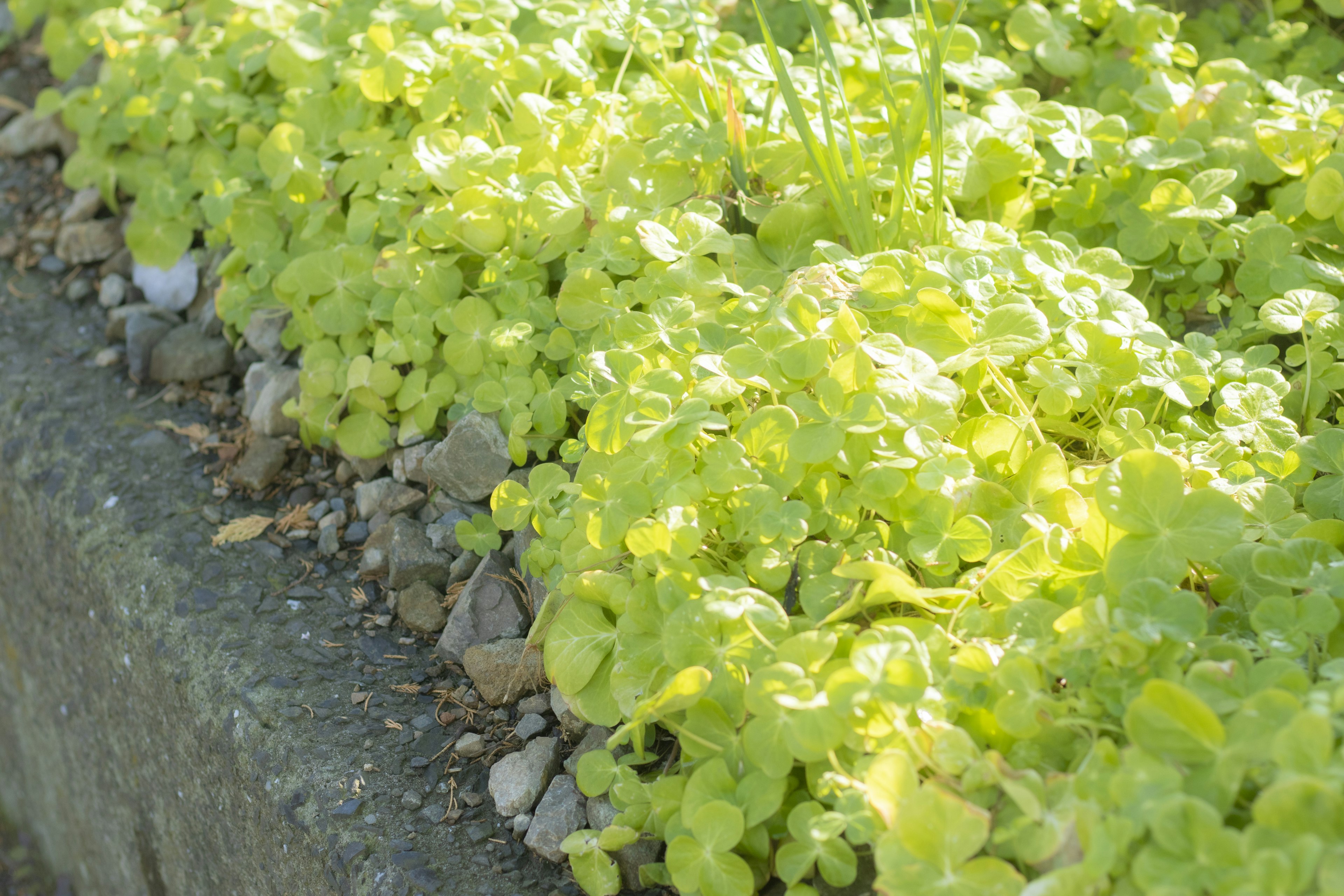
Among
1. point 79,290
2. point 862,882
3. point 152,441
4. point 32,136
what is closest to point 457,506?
point 152,441

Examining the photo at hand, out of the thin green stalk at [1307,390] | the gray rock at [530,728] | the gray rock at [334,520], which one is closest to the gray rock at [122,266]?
the gray rock at [334,520]

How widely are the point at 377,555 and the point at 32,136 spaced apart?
6.59ft

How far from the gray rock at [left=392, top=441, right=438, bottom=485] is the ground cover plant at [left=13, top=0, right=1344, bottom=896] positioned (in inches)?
1.7

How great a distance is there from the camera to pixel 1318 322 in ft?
4.95

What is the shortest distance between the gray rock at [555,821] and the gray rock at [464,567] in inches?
18.1

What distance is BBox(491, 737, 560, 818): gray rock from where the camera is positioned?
54.4 inches

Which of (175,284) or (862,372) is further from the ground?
(862,372)

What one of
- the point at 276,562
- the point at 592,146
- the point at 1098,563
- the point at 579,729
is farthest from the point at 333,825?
the point at 592,146

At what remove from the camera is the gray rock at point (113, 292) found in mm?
2432

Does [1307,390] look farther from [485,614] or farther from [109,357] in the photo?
Answer: [109,357]

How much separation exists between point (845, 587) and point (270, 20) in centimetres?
196

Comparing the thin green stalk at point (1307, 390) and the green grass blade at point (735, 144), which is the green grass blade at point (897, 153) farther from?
the thin green stalk at point (1307, 390)

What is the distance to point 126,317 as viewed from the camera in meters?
2.36

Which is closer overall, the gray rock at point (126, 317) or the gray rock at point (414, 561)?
the gray rock at point (414, 561)
